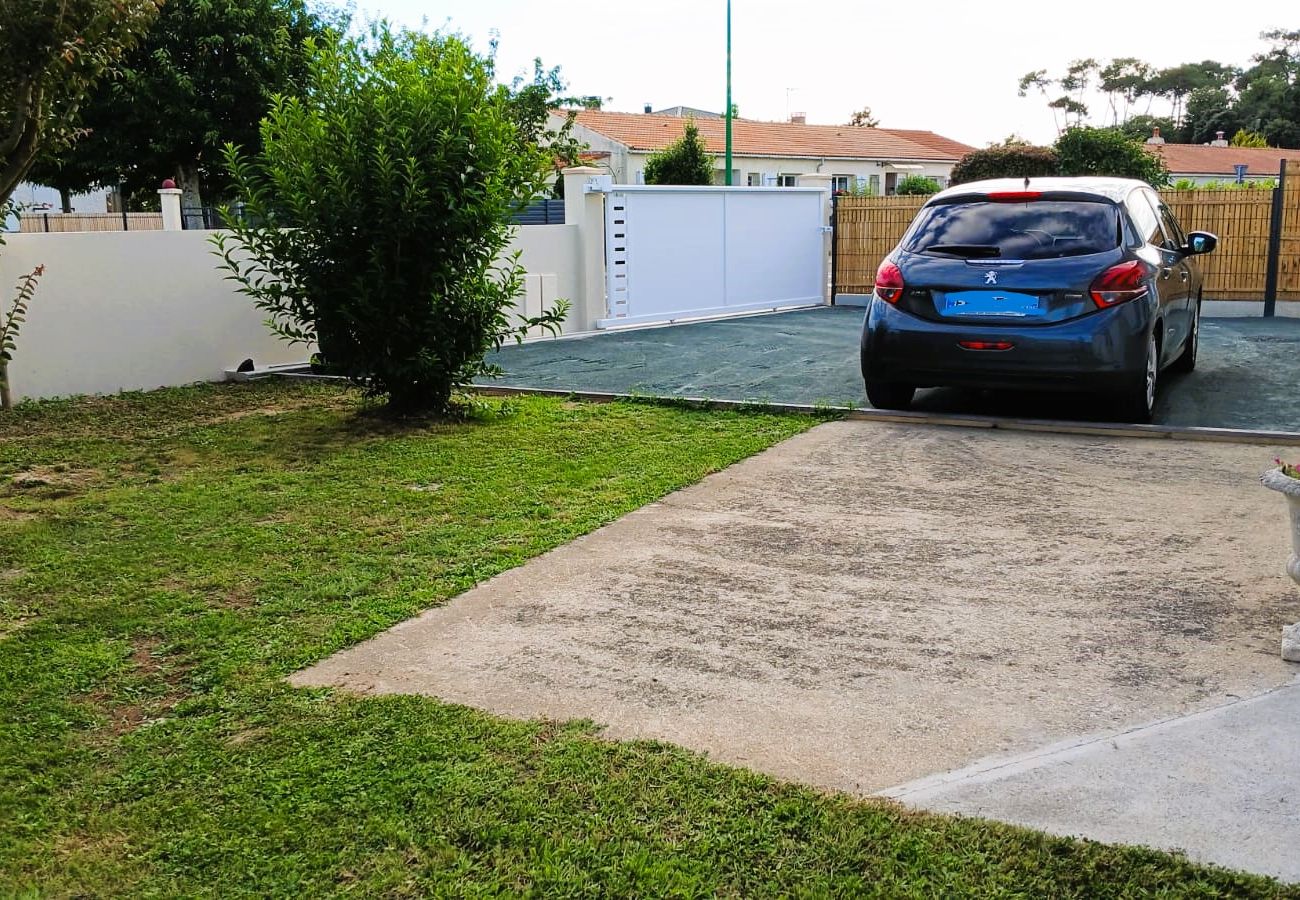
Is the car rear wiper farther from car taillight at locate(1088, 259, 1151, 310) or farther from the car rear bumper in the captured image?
car taillight at locate(1088, 259, 1151, 310)

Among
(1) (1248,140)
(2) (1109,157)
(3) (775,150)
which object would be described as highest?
(1) (1248,140)

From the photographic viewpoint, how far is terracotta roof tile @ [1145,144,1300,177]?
159 ft

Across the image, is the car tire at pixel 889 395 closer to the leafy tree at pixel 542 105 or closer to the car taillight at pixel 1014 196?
the car taillight at pixel 1014 196

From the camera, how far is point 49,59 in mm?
7074

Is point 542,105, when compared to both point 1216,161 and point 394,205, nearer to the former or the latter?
point 394,205

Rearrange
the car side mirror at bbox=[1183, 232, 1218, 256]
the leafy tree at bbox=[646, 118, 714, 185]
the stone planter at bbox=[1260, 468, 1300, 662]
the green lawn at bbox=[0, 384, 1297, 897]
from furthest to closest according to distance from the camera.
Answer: the leafy tree at bbox=[646, 118, 714, 185] < the car side mirror at bbox=[1183, 232, 1218, 256] < the stone planter at bbox=[1260, 468, 1300, 662] < the green lawn at bbox=[0, 384, 1297, 897]

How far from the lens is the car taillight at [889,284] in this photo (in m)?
8.09

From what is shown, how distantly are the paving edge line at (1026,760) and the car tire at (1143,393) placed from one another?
4.45 m

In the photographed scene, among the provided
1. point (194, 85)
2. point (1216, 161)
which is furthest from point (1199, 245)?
point (1216, 161)

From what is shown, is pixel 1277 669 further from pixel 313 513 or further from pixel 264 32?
pixel 264 32

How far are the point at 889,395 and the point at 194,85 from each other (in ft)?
81.8

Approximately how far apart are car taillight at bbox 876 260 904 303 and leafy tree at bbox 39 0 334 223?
75.9ft

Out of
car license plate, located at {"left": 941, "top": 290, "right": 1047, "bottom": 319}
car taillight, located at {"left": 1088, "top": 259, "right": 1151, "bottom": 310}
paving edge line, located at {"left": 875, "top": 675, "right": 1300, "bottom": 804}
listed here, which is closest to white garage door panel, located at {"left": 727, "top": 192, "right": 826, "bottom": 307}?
car license plate, located at {"left": 941, "top": 290, "right": 1047, "bottom": 319}

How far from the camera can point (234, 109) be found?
2956cm
